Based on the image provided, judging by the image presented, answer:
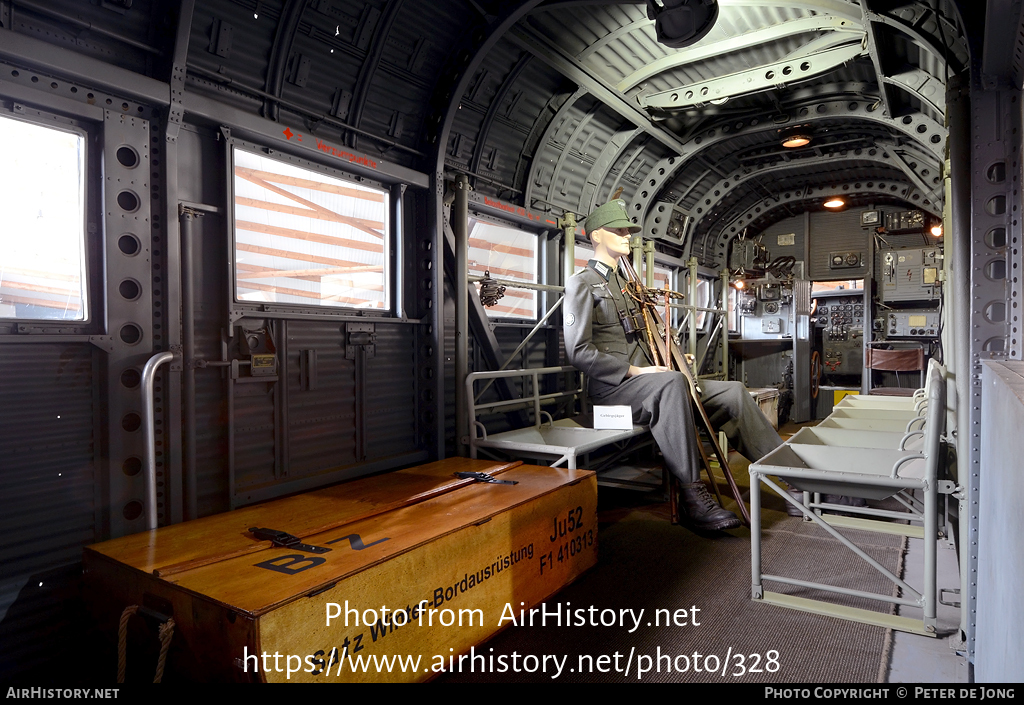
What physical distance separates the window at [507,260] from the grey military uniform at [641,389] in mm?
919

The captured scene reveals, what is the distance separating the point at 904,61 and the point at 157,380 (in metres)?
6.50

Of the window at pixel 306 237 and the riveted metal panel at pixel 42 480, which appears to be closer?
the riveted metal panel at pixel 42 480

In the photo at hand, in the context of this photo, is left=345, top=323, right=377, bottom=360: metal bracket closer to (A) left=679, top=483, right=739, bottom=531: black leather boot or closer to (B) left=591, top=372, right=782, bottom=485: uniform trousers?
(B) left=591, top=372, right=782, bottom=485: uniform trousers

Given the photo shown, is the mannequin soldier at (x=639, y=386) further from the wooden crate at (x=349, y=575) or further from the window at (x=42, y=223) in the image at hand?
the window at (x=42, y=223)

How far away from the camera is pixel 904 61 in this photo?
17.6 feet

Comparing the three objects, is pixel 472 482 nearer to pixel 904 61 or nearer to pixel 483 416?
pixel 483 416

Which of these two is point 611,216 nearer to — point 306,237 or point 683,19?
point 683,19

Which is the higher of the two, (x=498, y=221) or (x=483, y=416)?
(x=498, y=221)

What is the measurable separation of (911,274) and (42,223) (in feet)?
34.7

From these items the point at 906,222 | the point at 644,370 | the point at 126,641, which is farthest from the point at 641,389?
the point at 906,222

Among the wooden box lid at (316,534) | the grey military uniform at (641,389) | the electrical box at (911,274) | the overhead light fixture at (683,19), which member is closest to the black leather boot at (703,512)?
the grey military uniform at (641,389)

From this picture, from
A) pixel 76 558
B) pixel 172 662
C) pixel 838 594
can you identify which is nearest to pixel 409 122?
pixel 76 558

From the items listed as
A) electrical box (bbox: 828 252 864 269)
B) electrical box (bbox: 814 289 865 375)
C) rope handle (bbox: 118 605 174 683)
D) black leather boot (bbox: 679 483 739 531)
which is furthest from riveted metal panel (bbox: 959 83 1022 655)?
electrical box (bbox: 828 252 864 269)

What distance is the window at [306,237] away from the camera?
3402 millimetres
